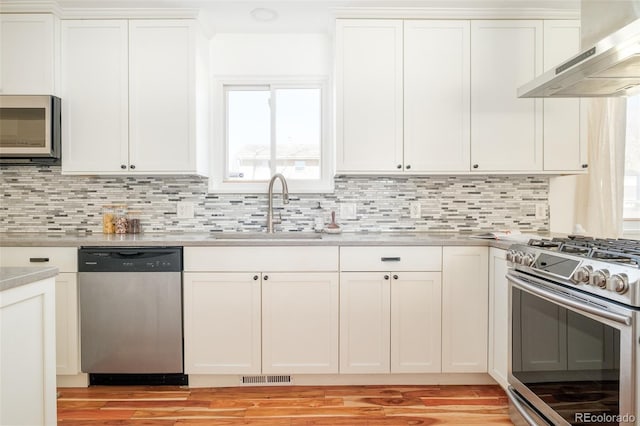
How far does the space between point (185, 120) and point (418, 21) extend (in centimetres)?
167

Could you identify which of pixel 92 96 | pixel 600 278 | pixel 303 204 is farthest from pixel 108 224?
pixel 600 278

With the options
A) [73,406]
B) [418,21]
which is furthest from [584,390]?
[73,406]

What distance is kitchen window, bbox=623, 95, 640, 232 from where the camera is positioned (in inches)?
108

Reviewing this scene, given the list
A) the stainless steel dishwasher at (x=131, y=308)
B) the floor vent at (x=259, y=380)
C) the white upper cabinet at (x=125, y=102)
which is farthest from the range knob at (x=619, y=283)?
the white upper cabinet at (x=125, y=102)

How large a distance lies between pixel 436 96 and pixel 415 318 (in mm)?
1432

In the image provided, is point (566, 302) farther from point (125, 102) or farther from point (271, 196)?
point (125, 102)

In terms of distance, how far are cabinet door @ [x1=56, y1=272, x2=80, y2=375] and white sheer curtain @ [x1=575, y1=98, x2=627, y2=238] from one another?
342cm

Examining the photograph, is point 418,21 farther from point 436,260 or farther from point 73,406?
point 73,406

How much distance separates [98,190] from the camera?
2.79 metres

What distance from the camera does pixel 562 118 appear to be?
2504 millimetres

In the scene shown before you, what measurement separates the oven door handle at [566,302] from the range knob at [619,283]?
9cm

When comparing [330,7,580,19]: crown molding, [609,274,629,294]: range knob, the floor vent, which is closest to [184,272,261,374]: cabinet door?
the floor vent

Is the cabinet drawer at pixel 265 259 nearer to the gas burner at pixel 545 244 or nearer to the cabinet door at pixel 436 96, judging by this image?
the cabinet door at pixel 436 96

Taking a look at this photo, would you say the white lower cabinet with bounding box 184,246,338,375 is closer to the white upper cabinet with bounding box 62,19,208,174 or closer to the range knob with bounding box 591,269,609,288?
the white upper cabinet with bounding box 62,19,208,174
